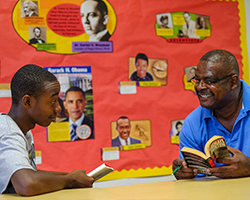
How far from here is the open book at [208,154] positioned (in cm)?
125

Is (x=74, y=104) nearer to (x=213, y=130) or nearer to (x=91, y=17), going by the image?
(x=91, y=17)

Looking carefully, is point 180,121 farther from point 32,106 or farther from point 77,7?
point 32,106

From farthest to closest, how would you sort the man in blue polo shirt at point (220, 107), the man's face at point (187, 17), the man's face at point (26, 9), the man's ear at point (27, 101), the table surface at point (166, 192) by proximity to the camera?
the man's face at point (187, 17) → the man's face at point (26, 9) → the man in blue polo shirt at point (220, 107) → the man's ear at point (27, 101) → the table surface at point (166, 192)

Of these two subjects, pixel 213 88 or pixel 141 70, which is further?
pixel 141 70

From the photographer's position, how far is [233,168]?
1271 mm

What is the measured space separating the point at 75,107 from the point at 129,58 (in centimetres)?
47

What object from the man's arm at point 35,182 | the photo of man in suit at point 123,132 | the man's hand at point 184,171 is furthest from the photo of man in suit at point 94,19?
the man's arm at point 35,182

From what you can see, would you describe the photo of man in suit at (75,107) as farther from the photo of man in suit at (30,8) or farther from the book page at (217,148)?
the book page at (217,148)

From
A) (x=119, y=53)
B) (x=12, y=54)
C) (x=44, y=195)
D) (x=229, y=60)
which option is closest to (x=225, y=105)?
(x=229, y=60)

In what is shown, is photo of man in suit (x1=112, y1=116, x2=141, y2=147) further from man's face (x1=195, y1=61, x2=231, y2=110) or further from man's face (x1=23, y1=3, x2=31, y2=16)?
man's face (x1=23, y1=3, x2=31, y2=16)

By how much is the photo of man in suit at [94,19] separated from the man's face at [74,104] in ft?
1.17

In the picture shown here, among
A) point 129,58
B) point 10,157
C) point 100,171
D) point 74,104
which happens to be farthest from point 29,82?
point 129,58

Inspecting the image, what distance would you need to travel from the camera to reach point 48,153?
6.18 feet

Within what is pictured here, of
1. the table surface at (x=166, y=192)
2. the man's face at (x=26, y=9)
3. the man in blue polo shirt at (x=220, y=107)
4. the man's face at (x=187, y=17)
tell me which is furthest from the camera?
the man's face at (x=187, y=17)
